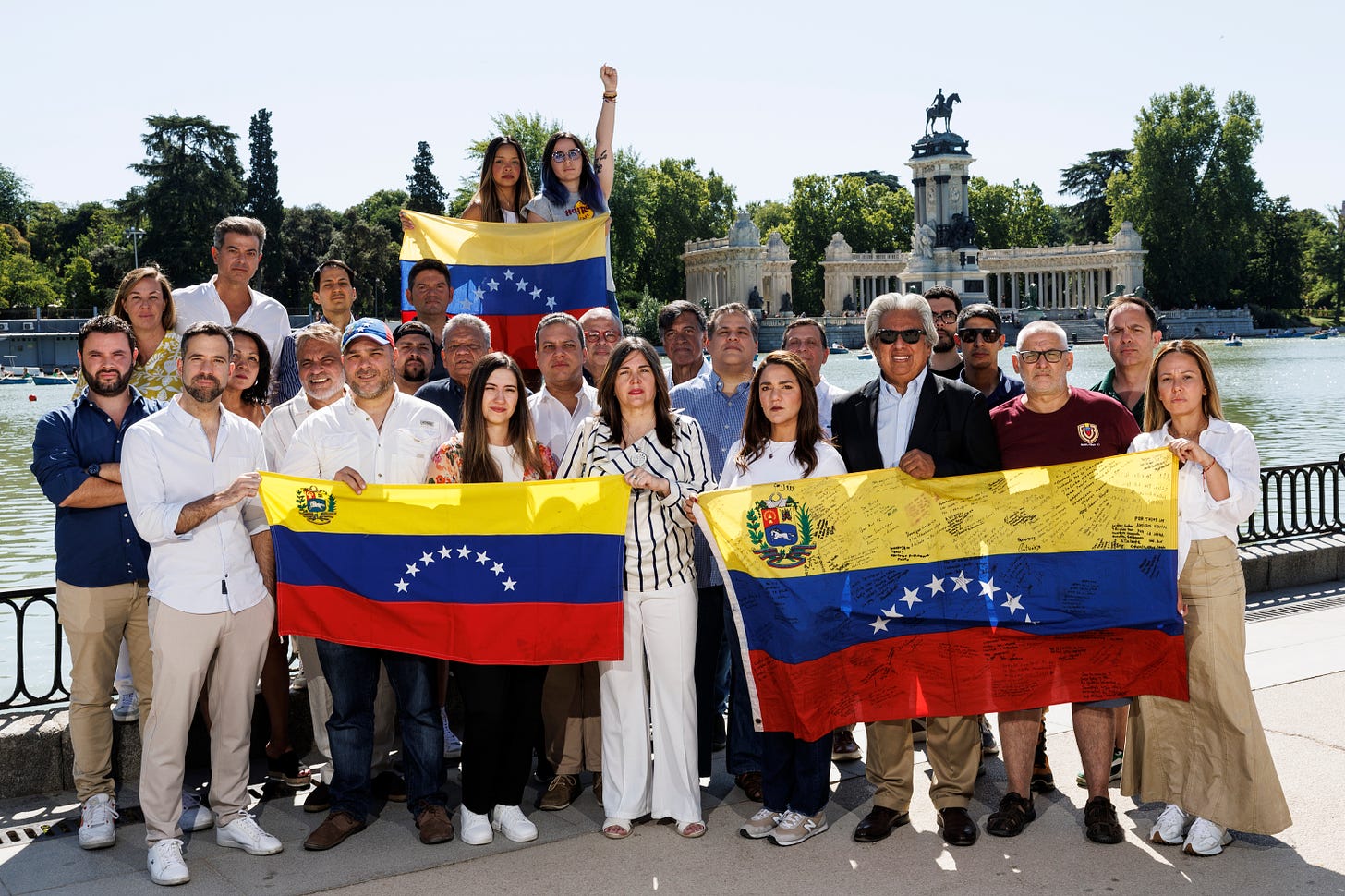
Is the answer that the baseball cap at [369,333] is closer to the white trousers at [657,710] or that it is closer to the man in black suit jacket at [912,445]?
the white trousers at [657,710]

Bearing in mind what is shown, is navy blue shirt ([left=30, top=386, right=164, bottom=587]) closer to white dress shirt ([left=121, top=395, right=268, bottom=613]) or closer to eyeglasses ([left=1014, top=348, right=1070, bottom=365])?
white dress shirt ([left=121, top=395, right=268, bottom=613])

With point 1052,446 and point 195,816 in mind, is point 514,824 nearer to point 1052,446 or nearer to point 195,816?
point 195,816

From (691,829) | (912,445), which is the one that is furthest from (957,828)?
(912,445)

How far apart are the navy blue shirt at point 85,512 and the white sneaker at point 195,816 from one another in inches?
39.7

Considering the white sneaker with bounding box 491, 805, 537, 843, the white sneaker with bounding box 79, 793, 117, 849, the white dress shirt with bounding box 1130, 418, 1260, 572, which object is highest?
the white dress shirt with bounding box 1130, 418, 1260, 572

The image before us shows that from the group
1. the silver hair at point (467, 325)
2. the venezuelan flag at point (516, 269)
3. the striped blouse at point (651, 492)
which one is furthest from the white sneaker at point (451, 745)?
the venezuelan flag at point (516, 269)

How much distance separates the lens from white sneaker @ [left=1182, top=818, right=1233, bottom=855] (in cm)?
487

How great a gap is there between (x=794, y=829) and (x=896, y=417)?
1747mm

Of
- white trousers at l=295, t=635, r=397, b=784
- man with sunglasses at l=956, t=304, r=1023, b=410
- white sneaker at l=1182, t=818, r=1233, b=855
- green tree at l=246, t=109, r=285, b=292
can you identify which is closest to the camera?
white sneaker at l=1182, t=818, r=1233, b=855

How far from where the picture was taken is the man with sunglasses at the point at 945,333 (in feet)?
21.6

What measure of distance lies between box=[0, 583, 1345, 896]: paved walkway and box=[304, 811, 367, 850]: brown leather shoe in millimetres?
41

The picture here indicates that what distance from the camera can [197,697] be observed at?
5.06m

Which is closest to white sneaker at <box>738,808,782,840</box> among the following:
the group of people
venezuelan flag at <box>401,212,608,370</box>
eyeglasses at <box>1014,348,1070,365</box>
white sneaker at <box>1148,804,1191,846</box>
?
the group of people

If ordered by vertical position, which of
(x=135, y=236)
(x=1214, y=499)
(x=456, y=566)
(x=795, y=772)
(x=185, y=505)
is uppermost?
(x=135, y=236)
